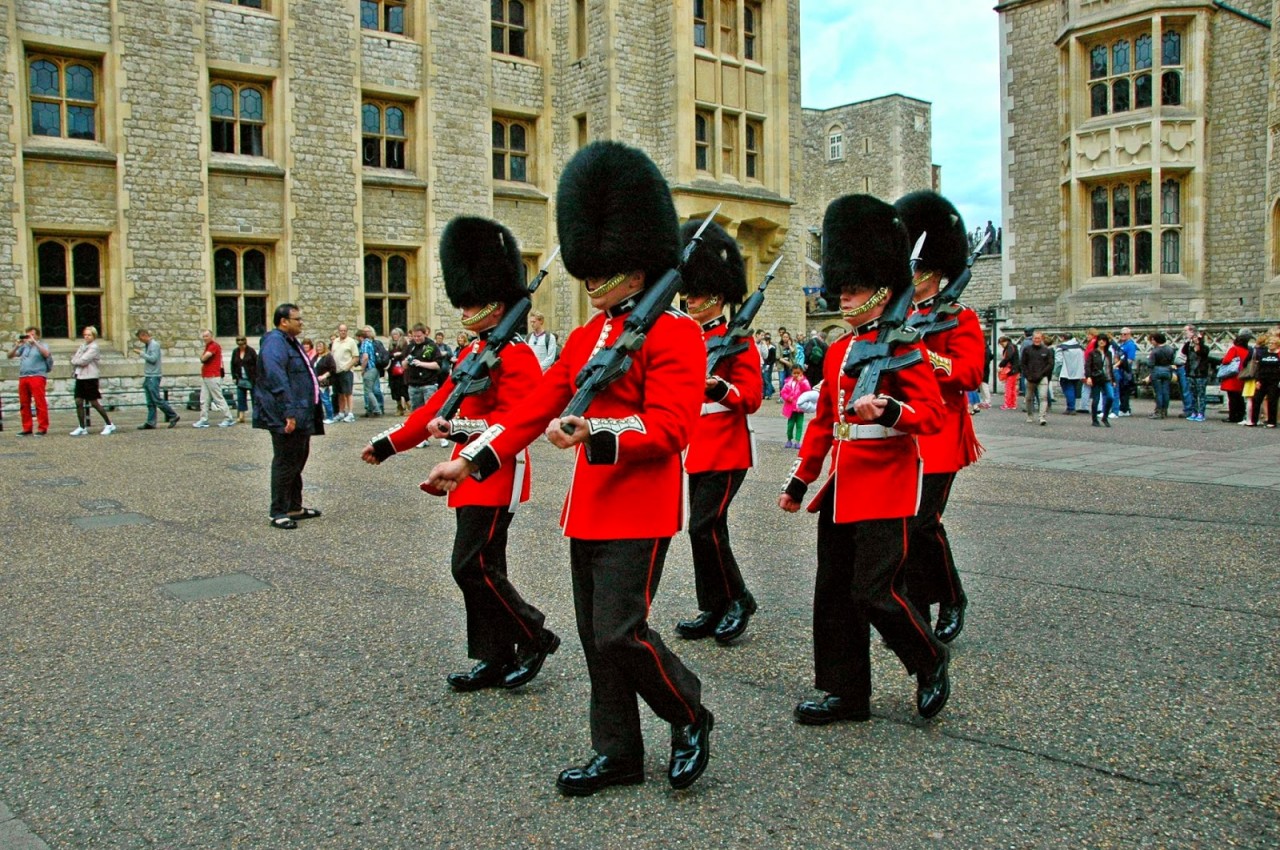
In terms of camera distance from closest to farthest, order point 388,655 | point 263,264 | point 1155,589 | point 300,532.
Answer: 1. point 388,655
2. point 1155,589
3. point 300,532
4. point 263,264

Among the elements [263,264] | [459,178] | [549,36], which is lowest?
[263,264]

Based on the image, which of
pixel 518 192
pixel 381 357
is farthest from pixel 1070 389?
pixel 381 357

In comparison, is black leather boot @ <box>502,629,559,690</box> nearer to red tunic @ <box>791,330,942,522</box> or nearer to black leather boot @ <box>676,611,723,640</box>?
black leather boot @ <box>676,611,723,640</box>

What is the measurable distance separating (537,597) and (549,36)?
21.4 m

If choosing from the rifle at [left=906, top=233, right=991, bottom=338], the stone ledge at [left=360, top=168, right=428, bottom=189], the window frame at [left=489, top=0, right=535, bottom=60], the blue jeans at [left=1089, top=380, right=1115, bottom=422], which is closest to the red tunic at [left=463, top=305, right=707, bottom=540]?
the rifle at [left=906, top=233, right=991, bottom=338]

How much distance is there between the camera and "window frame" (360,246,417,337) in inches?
899

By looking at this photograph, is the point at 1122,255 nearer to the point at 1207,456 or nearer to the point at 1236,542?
the point at 1207,456

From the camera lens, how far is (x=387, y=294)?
23062 millimetres

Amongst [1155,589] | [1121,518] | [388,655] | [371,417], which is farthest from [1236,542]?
[371,417]

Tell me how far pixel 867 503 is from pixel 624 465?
1.01 m

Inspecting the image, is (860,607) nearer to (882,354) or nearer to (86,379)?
(882,354)

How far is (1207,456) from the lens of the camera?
12.5m

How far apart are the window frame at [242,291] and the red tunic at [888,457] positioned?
19.0m

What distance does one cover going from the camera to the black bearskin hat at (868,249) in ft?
13.5
